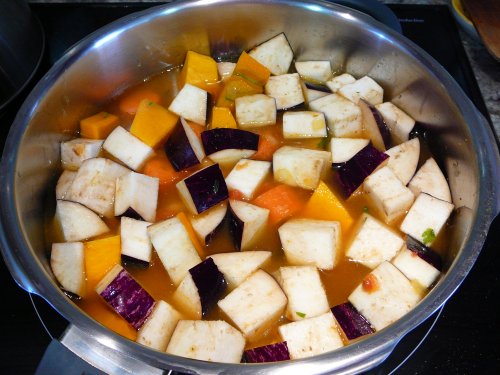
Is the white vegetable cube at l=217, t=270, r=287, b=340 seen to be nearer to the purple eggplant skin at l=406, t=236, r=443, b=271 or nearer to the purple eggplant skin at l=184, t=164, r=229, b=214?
the purple eggplant skin at l=184, t=164, r=229, b=214

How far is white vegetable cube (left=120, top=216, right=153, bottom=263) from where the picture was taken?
1.66 meters

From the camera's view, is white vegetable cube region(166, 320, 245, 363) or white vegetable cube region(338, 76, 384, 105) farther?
white vegetable cube region(338, 76, 384, 105)

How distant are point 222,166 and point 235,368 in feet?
2.91

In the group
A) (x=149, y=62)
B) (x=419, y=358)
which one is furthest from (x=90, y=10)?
(x=419, y=358)

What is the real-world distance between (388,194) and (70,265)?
108cm

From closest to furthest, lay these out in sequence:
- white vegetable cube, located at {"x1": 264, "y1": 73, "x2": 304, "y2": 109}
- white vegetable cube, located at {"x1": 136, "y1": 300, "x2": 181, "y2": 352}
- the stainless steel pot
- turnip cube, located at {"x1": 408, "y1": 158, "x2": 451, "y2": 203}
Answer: the stainless steel pot
white vegetable cube, located at {"x1": 136, "y1": 300, "x2": 181, "y2": 352}
turnip cube, located at {"x1": 408, "y1": 158, "x2": 451, "y2": 203}
white vegetable cube, located at {"x1": 264, "y1": 73, "x2": 304, "y2": 109}

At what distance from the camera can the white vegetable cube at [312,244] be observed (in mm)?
1646

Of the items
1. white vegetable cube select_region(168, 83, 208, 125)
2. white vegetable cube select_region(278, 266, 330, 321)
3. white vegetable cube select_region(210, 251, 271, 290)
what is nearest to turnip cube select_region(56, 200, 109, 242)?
white vegetable cube select_region(210, 251, 271, 290)

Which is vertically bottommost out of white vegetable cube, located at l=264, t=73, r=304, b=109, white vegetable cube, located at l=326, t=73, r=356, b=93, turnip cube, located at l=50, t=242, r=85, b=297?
turnip cube, located at l=50, t=242, r=85, b=297

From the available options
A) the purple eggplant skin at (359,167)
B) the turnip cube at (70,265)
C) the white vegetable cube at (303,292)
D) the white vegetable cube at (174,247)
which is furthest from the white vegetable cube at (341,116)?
the turnip cube at (70,265)

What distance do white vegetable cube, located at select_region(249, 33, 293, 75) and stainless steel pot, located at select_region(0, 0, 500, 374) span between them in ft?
0.17

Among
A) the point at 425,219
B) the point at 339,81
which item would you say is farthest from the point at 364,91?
the point at 425,219

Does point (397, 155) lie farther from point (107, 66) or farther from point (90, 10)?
point (90, 10)

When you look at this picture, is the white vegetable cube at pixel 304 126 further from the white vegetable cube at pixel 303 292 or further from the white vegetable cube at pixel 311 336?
the white vegetable cube at pixel 311 336
